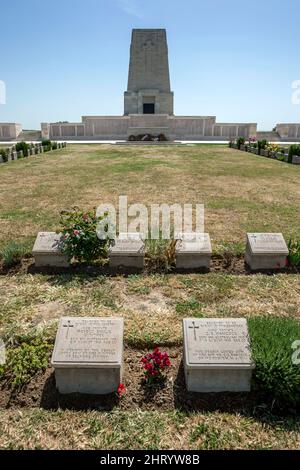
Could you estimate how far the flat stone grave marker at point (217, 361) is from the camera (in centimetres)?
343

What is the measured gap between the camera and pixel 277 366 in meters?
3.35

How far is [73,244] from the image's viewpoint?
5926mm

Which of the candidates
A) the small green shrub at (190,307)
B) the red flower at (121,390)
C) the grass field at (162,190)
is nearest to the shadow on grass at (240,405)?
the red flower at (121,390)

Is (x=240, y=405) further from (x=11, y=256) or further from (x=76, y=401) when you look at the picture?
(x=11, y=256)

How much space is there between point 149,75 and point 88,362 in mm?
43313

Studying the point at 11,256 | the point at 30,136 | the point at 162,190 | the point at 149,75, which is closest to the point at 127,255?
the point at 11,256

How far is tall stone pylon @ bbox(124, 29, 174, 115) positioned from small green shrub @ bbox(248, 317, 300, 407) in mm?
42160

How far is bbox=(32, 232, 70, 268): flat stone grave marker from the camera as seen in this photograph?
608cm

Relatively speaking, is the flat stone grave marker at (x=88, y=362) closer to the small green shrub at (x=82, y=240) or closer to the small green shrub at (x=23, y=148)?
the small green shrub at (x=82, y=240)

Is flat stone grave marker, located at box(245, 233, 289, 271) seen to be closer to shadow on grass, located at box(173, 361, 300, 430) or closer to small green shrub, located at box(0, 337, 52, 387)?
shadow on grass, located at box(173, 361, 300, 430)

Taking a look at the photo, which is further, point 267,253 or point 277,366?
point 267,253

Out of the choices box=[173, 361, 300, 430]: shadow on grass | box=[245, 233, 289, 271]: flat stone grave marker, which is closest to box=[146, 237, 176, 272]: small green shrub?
box=[245, 233, 289, 271]: flat stone grave marker

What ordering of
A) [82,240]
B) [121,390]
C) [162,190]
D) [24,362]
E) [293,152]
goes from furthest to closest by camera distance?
1. [293,152]
2. [162,190]
3. [82,240]
4. [24,362]
5. [121,390]
